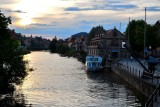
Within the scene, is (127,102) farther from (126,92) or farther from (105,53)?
(105,53)

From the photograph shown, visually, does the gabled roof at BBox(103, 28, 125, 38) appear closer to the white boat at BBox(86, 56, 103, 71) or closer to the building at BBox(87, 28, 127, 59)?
the building at BBox(87, 28, 127, 59)

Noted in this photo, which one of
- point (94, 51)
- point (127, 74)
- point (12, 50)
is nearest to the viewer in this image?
point (12, 50)

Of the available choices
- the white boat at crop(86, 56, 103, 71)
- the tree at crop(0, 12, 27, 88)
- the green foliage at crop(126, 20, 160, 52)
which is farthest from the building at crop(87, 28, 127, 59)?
the tree at crop(0, 12, 27, 88)

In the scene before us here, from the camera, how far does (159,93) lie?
35.0m

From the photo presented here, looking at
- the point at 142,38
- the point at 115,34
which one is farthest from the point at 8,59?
the point at 115,34

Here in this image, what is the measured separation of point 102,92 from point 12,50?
52.5 ft

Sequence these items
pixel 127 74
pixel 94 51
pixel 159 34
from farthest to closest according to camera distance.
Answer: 1. pixel 94 51
2. pixel 159 34
3. pixel 127 74

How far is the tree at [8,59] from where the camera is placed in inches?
1552

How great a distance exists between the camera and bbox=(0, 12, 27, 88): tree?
39.4 meters

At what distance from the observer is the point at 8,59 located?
40969mm

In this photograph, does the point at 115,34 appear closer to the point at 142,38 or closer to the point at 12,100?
the point at 142,38

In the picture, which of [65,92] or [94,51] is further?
[94,51]

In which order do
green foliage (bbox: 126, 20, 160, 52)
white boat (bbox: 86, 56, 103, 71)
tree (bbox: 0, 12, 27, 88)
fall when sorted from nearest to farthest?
tree (bbox: 0, 12, 27, 88) < white boat (bbox: 86, 56, 103, 71) < green foliage (bbox: 126, 20, 160, 52)

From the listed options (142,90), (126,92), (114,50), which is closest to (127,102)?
(142,90)
